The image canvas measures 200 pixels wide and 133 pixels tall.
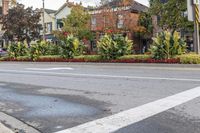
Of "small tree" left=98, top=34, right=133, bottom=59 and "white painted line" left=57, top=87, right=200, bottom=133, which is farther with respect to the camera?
"small tree" left=98, top=34, right=133, bottom=59

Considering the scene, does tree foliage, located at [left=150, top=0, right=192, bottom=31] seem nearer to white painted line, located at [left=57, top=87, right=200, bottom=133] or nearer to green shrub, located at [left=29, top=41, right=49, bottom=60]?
green shrub, located at [left=29, top=41, right=49, bottom=60]

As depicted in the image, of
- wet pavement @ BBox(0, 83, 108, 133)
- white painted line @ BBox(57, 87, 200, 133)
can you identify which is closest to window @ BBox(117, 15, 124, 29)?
wet pavement @ BBox(0, 83, 108, 133)

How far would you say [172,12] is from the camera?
35.6m

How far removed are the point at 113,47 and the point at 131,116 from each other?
19.0 m

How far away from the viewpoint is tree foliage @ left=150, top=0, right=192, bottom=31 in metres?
35.3

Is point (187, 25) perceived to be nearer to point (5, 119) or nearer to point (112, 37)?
point (112, 37)

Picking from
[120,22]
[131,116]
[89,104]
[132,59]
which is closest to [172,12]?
[120,22]

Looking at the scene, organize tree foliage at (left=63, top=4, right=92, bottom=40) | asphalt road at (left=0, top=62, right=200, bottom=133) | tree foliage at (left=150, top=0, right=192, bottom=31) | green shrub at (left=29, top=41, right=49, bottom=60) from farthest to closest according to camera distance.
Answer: tree foliage at (left=63, top=4, right=92, bottom=40), tree foliage at (left=150, top=0, right=192, bottom=31), green shrub at (left=29, top=41, right=49, bottom=60), asphalt road at (left=0, top=62, right=200, bottom=133)

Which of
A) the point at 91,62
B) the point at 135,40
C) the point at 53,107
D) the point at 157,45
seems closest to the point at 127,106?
the point at 53,107

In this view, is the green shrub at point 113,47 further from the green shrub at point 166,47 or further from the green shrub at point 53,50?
the green shrub at point 53,50

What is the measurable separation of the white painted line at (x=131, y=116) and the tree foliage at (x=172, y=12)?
26964 mm

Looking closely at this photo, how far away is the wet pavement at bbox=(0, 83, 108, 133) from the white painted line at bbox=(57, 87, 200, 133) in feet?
1.24

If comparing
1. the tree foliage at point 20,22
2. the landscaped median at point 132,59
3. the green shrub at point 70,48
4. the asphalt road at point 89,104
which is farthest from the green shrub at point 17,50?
the asphalt road at point 89,104

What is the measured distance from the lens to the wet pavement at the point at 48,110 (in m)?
7.43
